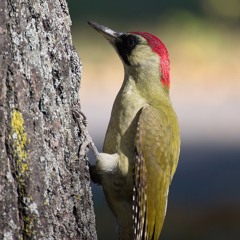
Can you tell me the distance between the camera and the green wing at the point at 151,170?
4422mm

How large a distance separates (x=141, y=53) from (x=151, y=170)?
695mm

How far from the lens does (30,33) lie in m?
3.54

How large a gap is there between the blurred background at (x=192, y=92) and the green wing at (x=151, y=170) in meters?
3.15

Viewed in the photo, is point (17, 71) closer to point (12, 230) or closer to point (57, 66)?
point (57, 66)

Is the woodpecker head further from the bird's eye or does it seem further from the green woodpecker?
the green woodpecker

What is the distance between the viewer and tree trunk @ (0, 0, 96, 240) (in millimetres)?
3447

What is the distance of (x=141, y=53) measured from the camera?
16.0 feet

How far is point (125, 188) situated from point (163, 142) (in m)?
0.29

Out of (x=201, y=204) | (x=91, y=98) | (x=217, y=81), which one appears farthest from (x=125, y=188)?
(x=217, y=81)

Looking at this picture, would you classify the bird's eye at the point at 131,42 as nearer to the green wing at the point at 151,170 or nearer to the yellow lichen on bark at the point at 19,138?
the green wing at the point at 151,170

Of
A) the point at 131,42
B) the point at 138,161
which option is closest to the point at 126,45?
the point at 131,42

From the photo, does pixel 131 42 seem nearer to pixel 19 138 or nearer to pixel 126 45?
pixel 126 45

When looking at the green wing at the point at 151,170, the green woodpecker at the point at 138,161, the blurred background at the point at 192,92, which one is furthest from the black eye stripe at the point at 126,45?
the blurred background at the point at 192,92

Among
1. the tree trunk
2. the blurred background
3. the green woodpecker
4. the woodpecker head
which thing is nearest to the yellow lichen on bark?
the tree trunk
